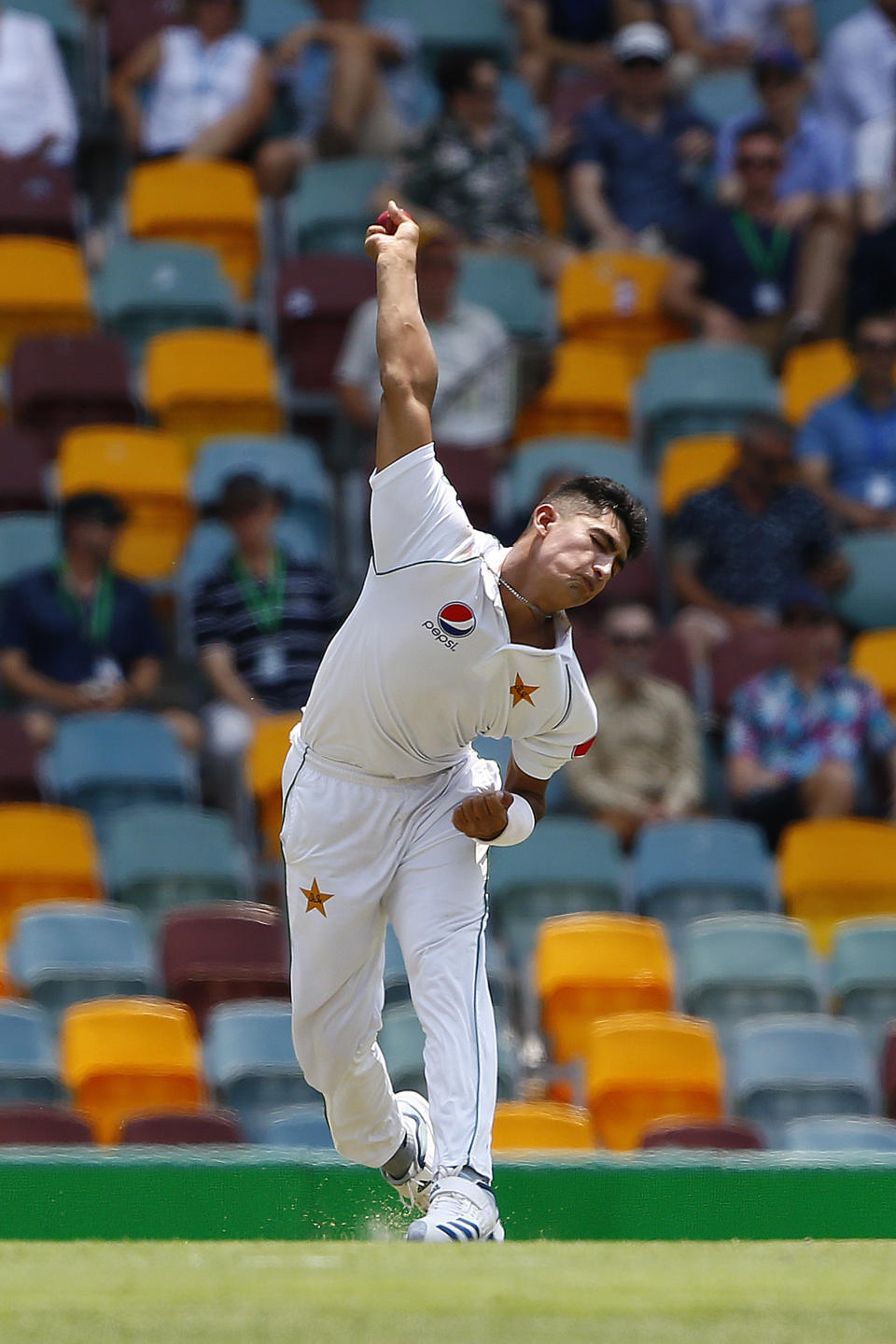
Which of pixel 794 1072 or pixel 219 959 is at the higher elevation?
pixel 219 959

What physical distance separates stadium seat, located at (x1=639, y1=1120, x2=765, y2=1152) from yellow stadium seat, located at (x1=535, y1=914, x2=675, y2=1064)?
107 centimetres

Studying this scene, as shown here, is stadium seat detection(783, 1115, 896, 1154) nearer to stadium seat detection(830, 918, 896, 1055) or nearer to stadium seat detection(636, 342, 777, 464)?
stadium seat detection(830, 918, 896, 1055)

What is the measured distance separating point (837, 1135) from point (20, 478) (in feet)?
15.5

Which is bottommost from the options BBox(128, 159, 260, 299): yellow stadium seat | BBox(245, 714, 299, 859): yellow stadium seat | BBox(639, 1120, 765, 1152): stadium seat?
BBox(639, 1120, 765, 1152): stadium seat

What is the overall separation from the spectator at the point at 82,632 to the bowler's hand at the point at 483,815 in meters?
4.16

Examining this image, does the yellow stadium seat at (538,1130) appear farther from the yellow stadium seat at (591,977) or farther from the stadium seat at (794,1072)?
the yellow stadium seat at (591,977)

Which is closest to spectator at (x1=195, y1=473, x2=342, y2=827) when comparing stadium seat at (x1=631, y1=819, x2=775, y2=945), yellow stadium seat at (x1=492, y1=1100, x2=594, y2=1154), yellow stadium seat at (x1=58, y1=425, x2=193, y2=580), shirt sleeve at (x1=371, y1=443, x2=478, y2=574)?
yellow stadium seat at (x1=58, y1=425, x2=193, y2=580)

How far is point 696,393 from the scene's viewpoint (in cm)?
1102

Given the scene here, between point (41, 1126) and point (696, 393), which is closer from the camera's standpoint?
point (41, 1126)

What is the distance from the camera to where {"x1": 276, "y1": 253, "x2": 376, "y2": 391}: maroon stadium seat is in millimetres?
10961

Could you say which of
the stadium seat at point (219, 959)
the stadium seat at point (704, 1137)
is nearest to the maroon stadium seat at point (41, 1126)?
the stadium seat at point (219, 959)

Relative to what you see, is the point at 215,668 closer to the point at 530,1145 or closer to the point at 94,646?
the point at 94,646

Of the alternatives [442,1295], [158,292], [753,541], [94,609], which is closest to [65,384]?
[158,292]

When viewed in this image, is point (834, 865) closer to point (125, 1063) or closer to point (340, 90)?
point (125, 1063)
